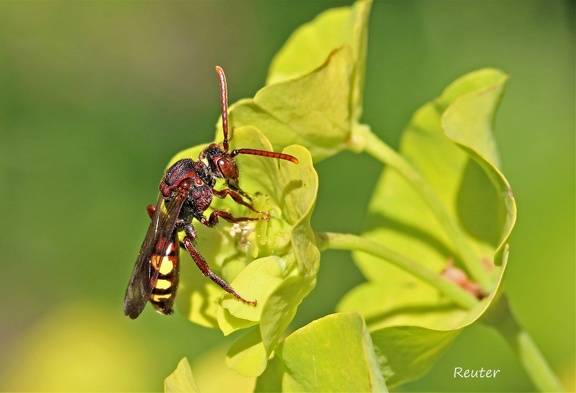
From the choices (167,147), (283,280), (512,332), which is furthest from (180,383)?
(167,147)

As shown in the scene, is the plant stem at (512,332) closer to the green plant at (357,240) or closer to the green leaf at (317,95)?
the green plant at (357,240)

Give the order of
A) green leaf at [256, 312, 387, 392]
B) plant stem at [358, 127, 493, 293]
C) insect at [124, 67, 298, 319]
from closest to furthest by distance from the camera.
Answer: green leaf at [256, 312, 387, 392] → insect at [124, 67, 298, 319] → plant stem at [358, 127, 493, 293]

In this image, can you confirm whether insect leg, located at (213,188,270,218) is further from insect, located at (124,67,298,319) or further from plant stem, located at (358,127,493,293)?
plant stem, located at (358,127,493,293)

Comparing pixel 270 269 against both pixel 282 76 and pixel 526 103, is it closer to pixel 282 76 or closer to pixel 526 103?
pixel 282 76

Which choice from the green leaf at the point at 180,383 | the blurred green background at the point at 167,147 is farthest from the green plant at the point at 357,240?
the blurred green background at the point at 167,147

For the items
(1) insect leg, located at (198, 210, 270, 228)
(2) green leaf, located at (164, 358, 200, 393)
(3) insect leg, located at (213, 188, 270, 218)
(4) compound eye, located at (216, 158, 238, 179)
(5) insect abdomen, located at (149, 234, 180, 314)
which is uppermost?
(4) compound eye, located at (216, 158, 238, 179)

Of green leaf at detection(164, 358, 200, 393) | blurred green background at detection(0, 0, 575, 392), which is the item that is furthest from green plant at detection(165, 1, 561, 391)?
blurred green background at detection(0, 0, 575, 392)

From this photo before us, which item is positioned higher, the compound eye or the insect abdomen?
the compound eye
